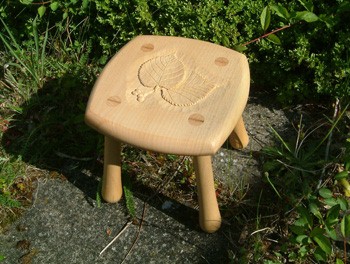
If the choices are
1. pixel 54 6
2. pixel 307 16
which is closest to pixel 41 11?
pixel 54 6

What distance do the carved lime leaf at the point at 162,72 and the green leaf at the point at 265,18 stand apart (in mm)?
420

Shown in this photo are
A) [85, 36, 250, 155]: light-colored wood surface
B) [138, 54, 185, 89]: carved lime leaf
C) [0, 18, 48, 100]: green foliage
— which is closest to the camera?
[85, 36, 250, 155]: light-colored wood surface

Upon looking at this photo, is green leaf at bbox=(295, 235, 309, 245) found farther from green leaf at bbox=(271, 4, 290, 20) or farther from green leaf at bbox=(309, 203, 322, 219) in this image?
green leaf at bbox=(271, 4, 290, 20)

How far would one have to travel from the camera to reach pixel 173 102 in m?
1.92

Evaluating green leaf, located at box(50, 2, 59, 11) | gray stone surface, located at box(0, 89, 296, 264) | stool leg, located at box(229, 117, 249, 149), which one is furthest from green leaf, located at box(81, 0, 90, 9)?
stool leg, located at box(229, 117, 249, 149)

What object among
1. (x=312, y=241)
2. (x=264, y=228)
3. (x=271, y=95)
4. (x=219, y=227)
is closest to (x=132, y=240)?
(x=219, y=227)

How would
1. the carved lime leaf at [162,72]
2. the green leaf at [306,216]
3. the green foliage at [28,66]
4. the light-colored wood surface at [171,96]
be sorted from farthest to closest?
1. the green foliage at [28,66]
2. the carved lime leaf at [162,72]
3. the green leaf at [306,216]
4. the light-colored wood surface at [171,96]

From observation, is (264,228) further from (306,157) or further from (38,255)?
(38,255)

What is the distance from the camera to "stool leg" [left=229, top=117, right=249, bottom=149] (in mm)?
2371

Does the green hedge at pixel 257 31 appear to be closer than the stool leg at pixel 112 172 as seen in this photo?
No

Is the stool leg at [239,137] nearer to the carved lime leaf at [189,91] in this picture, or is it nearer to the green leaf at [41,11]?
the carved lime leaf at [189,91]

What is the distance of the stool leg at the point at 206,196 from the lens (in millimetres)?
1956

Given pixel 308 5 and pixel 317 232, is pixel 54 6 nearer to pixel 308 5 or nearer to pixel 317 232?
pixel 308 5

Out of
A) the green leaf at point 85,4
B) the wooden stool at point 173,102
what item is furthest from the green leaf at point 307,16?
the green leaf at point 85,4
